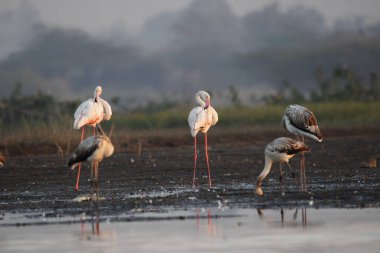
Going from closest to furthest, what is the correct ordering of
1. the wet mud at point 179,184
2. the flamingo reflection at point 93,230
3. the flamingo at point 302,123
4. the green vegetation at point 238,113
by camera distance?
the flamingo reflection at point 93,230 → the wet mud at point 179,184 → the flamingo at point 302,123 → the green vegetation at point 238,113

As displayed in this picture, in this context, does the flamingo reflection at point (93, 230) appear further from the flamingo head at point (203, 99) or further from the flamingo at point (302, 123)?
the flamingo head at point (203, 99)

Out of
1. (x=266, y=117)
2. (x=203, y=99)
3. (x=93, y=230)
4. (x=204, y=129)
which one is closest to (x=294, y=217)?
(x=93, y=230)

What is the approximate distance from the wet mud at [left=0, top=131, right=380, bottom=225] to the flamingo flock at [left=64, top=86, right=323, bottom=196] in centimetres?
38

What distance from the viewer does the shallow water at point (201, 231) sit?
978 centimetres

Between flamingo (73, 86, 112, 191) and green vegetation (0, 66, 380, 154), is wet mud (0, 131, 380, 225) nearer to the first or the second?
flamingo (73, 86, 112, 191)

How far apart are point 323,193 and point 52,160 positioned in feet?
36.3

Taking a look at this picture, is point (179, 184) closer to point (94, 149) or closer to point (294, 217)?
point (94, 149)

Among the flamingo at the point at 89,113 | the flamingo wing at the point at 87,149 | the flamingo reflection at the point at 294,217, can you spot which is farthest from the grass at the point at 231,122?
the flamingo reflection at the point at 294,217

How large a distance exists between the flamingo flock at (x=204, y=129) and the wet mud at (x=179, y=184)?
38 centimetres

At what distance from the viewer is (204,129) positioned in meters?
17.9

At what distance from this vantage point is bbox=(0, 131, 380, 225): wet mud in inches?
522

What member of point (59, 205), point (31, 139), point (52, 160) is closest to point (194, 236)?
point (59, 205)

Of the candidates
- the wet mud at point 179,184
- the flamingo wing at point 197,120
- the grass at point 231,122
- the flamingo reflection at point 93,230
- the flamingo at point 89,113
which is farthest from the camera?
the grass at point 231,122

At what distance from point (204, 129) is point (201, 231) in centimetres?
717
